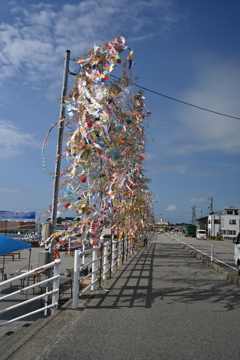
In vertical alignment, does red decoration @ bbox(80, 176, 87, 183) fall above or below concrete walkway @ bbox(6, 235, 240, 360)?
above

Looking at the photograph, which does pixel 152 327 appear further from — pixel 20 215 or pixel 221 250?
pixel 20 215

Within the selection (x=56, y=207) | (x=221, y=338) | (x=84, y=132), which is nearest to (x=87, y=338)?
(x=221, y=338)

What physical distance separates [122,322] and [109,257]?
15.5ft

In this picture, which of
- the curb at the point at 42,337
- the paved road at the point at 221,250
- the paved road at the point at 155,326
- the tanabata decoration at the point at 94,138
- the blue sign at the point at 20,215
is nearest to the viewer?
the curb at the point at 42,337

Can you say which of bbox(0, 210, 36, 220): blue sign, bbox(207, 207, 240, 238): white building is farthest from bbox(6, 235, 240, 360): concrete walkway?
bbox(207, 207, 240, 238): white building

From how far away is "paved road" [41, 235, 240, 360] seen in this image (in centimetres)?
404

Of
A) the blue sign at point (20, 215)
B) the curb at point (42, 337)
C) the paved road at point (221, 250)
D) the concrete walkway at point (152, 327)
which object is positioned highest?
the blue sign at point (20, 215)

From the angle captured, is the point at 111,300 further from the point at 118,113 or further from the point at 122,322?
the point at 118,113

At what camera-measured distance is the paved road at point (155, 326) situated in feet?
13.2

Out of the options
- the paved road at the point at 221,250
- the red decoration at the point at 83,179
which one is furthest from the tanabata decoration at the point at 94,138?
the paved road at the point at 221,250

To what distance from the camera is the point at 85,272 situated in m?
12.0

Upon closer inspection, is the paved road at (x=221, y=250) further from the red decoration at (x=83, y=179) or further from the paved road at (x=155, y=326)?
the red decoration at (x=83, y=179)

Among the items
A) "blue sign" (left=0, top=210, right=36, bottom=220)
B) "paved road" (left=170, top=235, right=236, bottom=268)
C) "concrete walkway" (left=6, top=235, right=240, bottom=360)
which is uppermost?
"blue sign" (left=0, top=210, right=36, bottom=220)

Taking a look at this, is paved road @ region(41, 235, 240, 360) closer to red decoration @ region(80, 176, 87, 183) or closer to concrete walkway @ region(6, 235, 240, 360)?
concrete walkway @ region(6, 235, 240, 360)
